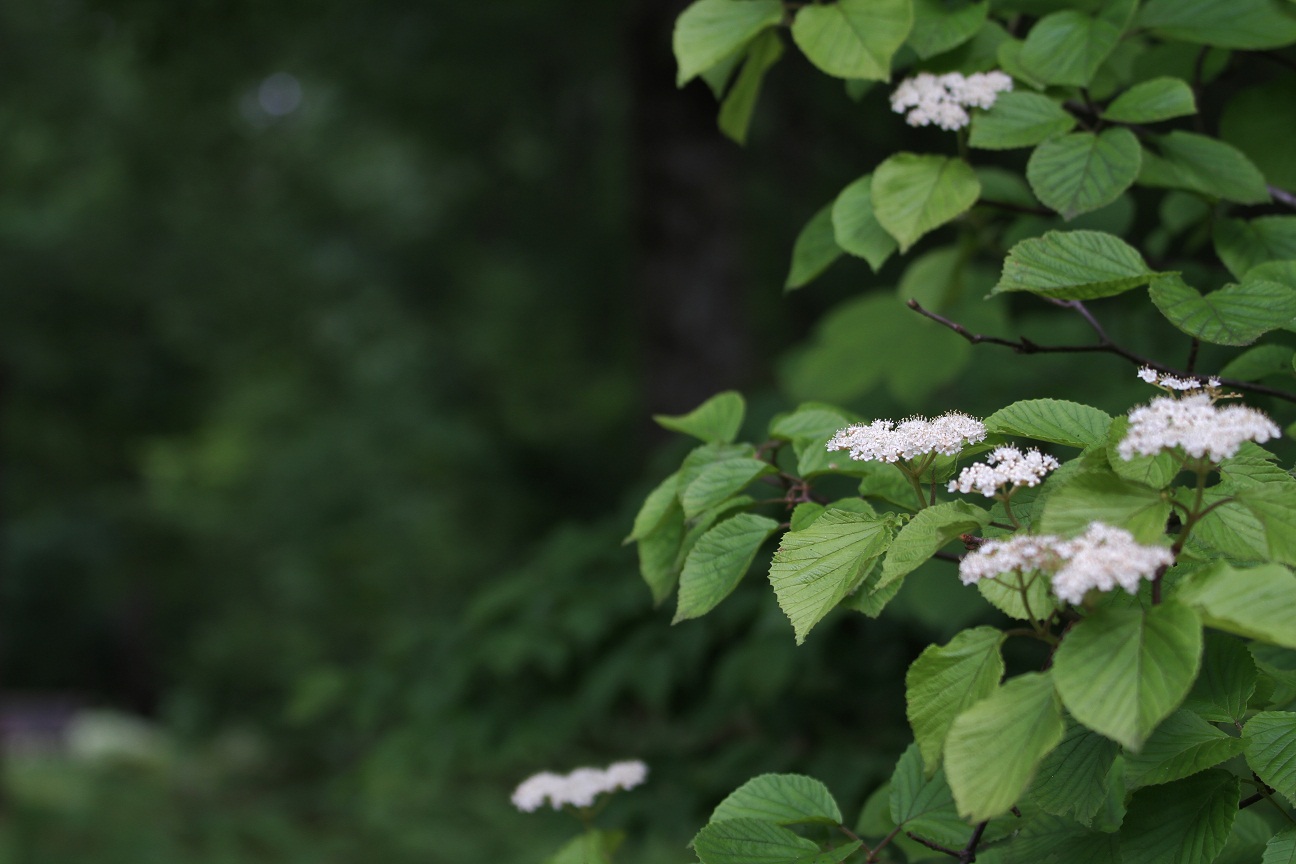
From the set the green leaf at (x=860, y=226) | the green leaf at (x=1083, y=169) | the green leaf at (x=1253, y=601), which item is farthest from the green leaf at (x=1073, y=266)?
the green leaf at (x=1253, y=601)

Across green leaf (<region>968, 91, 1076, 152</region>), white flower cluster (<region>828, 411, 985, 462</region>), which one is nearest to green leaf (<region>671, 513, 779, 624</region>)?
white flower cluster (<region>828, 411, 985, 462</region>)

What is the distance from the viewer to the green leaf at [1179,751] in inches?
28.2

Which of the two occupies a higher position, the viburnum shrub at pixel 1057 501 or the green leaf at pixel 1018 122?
the green leaf at pixel 1018 122

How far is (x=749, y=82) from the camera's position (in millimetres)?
1300

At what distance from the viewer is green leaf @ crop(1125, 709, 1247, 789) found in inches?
28.2

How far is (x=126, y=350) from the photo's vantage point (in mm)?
9828

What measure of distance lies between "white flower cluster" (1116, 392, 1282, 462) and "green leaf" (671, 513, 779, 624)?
311mm

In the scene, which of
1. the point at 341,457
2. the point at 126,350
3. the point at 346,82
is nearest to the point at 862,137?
the point at 346,82

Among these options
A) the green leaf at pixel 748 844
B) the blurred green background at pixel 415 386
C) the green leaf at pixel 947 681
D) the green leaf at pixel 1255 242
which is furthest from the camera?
the blurred green background at pixel 415 386

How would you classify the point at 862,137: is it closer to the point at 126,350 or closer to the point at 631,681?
the point at 631,681

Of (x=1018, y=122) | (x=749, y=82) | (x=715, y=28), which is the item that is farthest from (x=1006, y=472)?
(x=749, y=82)

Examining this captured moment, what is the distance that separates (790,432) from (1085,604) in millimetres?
437

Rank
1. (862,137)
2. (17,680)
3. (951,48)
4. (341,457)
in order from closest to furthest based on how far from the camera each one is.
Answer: (951,48), (862,137), (341,457), (17,680)

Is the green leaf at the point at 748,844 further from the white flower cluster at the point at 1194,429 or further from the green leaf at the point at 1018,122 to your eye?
the green leaf at the point at 1018,122
